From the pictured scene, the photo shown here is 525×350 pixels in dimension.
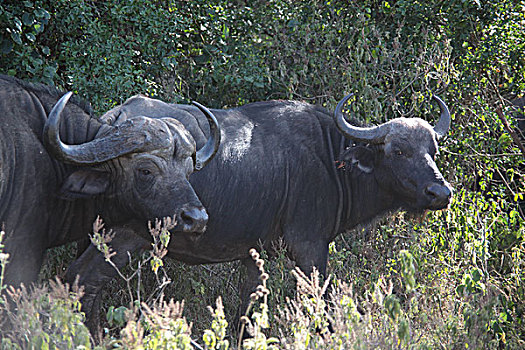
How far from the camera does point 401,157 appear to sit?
5832 mm

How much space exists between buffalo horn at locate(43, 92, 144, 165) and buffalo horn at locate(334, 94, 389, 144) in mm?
1793

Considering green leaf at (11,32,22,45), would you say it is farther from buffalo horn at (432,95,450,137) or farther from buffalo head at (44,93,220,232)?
buffalo horn at (432,95,450,137)

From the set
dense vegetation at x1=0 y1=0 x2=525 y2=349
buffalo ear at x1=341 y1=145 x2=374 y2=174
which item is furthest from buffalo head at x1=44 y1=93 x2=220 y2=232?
buffalo ear at x1=341 y1=145 x2=374 y2=174

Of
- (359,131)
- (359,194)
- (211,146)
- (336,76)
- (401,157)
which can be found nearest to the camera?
(211,146)

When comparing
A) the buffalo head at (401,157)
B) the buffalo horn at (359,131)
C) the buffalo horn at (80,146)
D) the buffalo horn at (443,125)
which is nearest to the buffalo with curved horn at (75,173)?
the buffalo horn at (80,146)

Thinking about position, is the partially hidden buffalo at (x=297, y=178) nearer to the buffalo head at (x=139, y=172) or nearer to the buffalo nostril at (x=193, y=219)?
the buffalo head at (x=139, y=172)

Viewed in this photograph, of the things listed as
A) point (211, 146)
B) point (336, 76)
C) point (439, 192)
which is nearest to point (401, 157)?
point (439, 192)

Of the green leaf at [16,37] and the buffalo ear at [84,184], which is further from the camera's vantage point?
the green leaf at [16,37]

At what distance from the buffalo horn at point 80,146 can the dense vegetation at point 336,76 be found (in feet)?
5.59

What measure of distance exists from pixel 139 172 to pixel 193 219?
0.49 metres

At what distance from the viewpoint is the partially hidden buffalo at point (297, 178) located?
220 inches

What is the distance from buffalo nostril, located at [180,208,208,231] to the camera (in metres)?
4.58

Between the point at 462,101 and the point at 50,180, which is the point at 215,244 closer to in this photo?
the point at 50,180

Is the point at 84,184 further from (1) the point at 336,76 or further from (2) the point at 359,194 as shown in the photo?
(1) the point at 336,76
